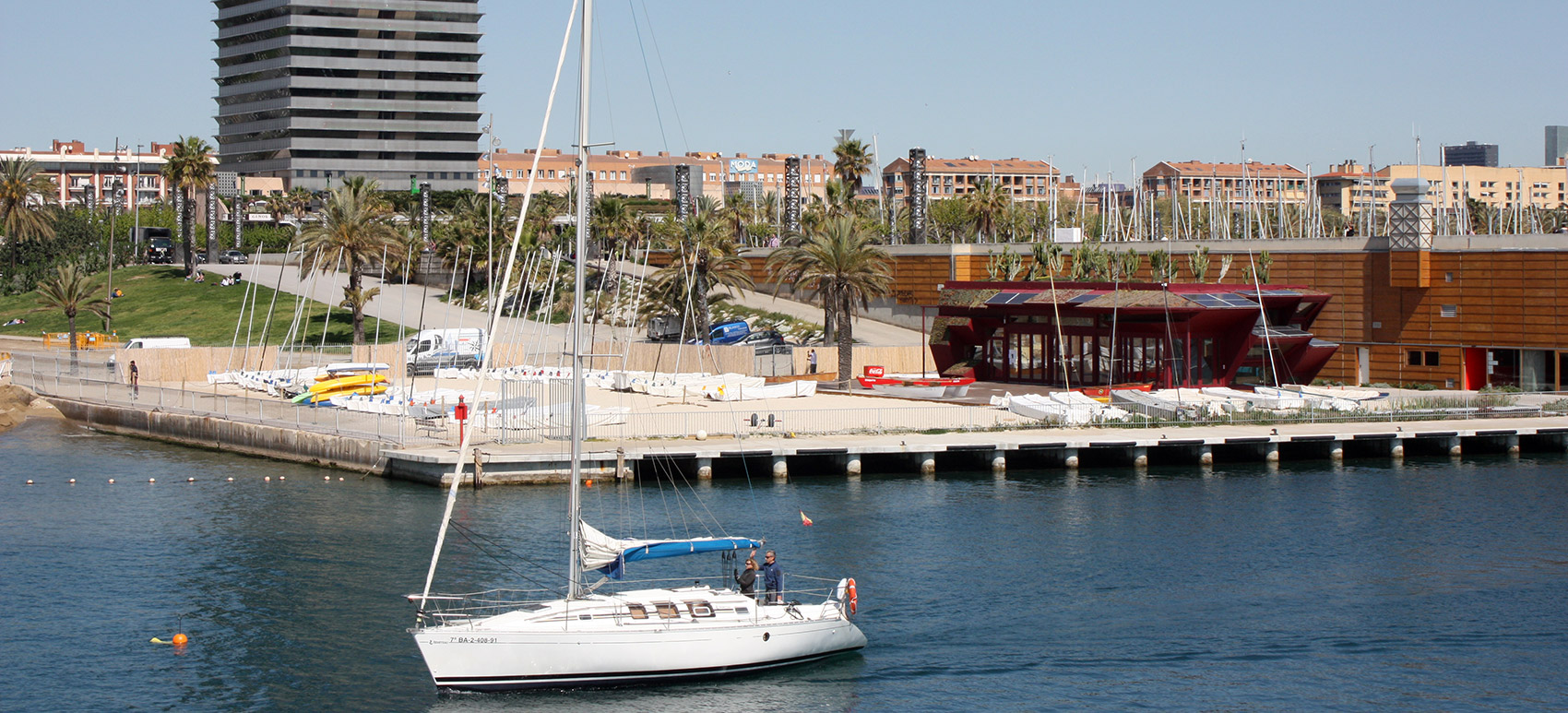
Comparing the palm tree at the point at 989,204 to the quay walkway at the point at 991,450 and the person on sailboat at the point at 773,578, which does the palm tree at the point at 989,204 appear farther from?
the person on sailboat at the point at 773,578

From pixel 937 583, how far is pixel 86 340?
230 ft

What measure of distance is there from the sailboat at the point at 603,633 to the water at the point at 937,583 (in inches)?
18.9

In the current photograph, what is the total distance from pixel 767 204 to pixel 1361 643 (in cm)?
11507

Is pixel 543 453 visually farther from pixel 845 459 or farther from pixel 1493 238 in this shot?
pixel 1493 238

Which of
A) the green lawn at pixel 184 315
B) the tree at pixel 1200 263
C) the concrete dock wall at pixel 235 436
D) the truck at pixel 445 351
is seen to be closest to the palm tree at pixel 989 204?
the tree at pixel 1200 263

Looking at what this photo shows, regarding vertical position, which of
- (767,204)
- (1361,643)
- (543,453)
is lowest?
(1361,643)

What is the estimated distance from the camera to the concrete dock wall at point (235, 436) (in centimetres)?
5153

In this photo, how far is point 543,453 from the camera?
48031 millimetres

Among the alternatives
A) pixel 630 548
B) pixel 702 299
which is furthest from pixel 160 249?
pixel 630 548

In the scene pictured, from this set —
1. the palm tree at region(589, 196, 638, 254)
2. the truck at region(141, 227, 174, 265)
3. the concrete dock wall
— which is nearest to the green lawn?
the palm tree at region(589, 196, 638, 254)

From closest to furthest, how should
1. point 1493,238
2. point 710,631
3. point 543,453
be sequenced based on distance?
point 710,631 < point 543,453 < point 1493,238

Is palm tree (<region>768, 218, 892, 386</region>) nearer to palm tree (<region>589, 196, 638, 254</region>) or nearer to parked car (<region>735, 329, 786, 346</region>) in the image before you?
parked car (<region>735, 329, 786, 346</region>)

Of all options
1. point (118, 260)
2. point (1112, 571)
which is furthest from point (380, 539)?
point (118, 260)

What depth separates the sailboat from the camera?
2698 centimetres
